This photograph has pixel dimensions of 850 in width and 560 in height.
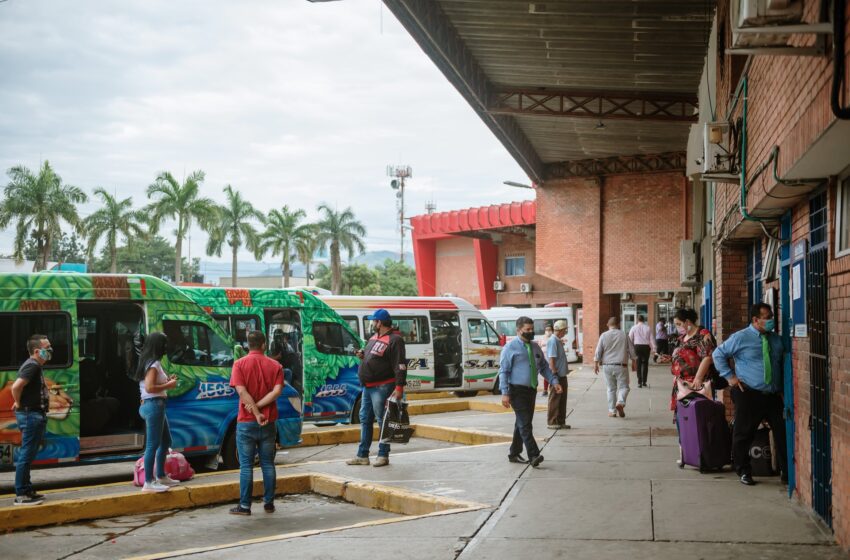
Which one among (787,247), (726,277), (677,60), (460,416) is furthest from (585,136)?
(787,247)

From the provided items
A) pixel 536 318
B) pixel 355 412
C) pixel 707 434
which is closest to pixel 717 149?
pixel 707 434

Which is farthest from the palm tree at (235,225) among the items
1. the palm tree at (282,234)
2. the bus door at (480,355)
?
the bus door at (480,355)

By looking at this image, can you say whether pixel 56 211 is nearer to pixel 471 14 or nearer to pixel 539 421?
pixel 471 14

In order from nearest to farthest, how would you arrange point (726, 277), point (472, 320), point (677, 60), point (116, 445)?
point (116, 445) < point (726, 277) < point (677, 60) < point (472, 320)

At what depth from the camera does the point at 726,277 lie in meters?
12.1

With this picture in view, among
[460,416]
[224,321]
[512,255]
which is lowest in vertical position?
[460,416]

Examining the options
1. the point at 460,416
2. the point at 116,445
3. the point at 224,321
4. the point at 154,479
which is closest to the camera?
the point at 154,479

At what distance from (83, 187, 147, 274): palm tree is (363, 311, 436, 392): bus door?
36.1m

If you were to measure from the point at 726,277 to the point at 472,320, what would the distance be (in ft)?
35.2

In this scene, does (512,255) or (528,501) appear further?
(512,255)

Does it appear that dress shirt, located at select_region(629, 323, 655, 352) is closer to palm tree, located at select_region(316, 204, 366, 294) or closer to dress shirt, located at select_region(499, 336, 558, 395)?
dress shirt, located at select_region(499, 336, 558, 395)

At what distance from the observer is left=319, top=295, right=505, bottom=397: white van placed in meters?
20.8

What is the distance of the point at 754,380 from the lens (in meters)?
8.56

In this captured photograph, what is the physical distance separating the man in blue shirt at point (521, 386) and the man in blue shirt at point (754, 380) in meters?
2.31
